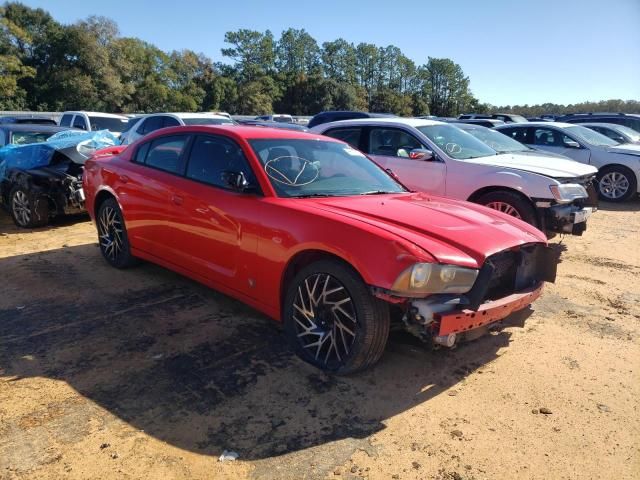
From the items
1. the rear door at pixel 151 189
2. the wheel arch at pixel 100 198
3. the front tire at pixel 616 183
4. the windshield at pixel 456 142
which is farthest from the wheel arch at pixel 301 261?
the front tire at pixel 616 183

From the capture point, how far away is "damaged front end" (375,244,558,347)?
2893 mm

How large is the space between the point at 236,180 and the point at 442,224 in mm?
1564

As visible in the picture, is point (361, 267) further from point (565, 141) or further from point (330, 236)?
point (565, 141)

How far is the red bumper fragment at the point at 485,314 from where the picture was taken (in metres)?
2.88

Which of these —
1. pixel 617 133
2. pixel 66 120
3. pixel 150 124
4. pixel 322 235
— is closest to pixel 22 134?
pixel 150 124

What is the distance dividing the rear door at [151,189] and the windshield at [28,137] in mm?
5256

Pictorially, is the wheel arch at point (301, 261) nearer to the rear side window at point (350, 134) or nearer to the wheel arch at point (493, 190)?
the wheel arch at point (493, 190)

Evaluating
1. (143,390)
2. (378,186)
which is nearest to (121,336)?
(143,390)

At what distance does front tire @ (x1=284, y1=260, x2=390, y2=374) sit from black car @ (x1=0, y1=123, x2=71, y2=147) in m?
7.99

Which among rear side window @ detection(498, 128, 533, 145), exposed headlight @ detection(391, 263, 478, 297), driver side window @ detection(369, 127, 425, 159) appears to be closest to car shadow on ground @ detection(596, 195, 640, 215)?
rear side window @ detection(498, 128, 533, 145)

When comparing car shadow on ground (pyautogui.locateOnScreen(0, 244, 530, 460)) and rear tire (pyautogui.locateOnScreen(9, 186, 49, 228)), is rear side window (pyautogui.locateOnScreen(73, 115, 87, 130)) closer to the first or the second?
rear tire (pyautogui.locateOnScreen(9, 186, 49, 228))

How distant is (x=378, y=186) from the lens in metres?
4.32

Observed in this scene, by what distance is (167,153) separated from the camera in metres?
4.76

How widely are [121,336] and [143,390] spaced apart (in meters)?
0.87
